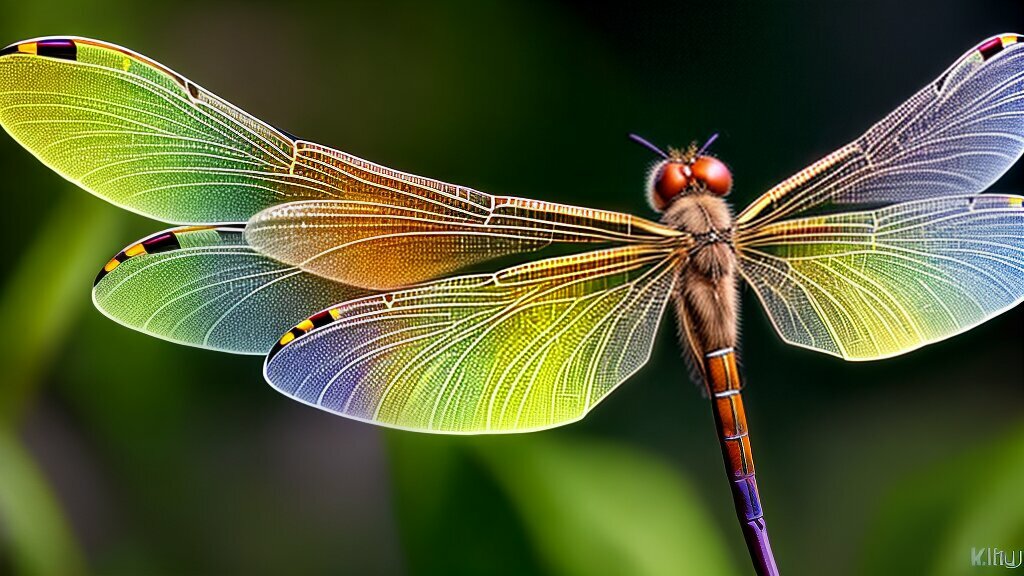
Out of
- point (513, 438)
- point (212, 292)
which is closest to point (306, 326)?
point (212, 292)

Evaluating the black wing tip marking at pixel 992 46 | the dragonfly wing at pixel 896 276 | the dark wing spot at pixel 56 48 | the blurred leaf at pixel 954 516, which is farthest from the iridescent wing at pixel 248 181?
the blurred leaf at pixel 954 516

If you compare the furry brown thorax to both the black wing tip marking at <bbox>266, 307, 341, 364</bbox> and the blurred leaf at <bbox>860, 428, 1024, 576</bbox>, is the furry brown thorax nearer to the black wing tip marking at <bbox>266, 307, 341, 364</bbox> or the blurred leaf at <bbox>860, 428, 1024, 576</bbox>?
the black wing tip marking at <bbox>266, 307, 341, 364</bbox>

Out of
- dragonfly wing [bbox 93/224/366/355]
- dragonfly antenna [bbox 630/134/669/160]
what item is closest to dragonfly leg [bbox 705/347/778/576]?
dragonfly antenna [bbox 630/134/669/160]

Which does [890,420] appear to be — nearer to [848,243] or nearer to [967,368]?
[967,368]

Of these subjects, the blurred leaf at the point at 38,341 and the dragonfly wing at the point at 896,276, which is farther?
the blurred leaf at the point at 38,341

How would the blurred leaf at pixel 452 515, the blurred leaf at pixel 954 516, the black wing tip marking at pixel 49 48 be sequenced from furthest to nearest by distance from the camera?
the blurred leaf at pixel 954 516, the blurred leaf at pixel 452 515, the black wing tip marking at pixel 49 48

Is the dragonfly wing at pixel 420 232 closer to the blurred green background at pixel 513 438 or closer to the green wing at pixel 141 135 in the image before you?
the green wing at pixel 141 135

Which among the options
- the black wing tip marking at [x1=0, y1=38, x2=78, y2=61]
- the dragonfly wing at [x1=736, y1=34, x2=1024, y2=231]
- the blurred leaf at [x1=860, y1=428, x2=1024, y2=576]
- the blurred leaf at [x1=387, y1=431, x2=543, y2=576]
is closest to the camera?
the black wing tip marking at [x1=0, y1=38, x2=78, y2=61]
